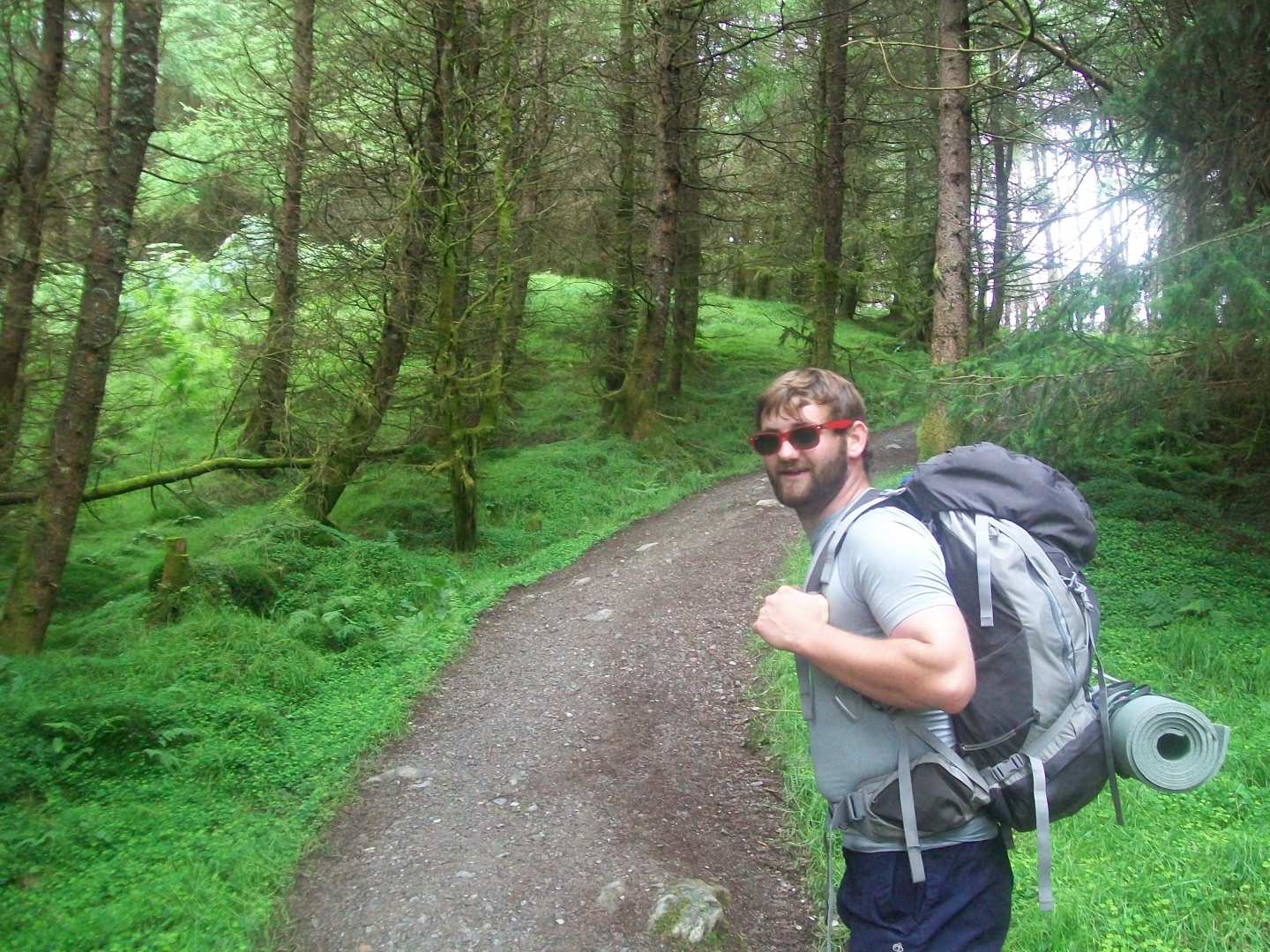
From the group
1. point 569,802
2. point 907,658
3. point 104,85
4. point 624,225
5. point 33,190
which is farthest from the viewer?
point 624,225

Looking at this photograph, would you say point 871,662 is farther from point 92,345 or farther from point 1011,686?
point 92,345

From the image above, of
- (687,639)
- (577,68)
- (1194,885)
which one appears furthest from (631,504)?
(1194,885)

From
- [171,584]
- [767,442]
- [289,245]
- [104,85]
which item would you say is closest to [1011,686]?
[767,442]

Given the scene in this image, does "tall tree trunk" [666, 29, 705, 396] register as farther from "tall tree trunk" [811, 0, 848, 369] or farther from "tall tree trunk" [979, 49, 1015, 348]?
"tall tree trunk" [979, 49, 1015, 348]

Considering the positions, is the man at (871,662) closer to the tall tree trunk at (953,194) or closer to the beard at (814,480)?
the beard at (814,480)

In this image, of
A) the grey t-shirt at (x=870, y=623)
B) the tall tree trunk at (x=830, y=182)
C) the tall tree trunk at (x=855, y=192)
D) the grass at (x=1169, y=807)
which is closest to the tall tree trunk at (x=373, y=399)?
the grass at (x=1169, y=807)

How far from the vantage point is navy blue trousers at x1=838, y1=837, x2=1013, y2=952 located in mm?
2107

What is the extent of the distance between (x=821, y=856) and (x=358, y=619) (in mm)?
4624

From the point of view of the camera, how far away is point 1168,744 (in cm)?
202

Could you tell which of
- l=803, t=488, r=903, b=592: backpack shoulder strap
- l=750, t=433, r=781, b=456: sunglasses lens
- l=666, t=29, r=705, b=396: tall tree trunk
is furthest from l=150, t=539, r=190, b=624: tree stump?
l=666, t=29, r=705, b=396: tall tree trunk

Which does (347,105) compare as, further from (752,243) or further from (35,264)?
(752,243)

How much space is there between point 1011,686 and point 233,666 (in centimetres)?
586

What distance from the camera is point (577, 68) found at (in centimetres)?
1292

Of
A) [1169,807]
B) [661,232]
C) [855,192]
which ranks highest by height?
[855,192]
